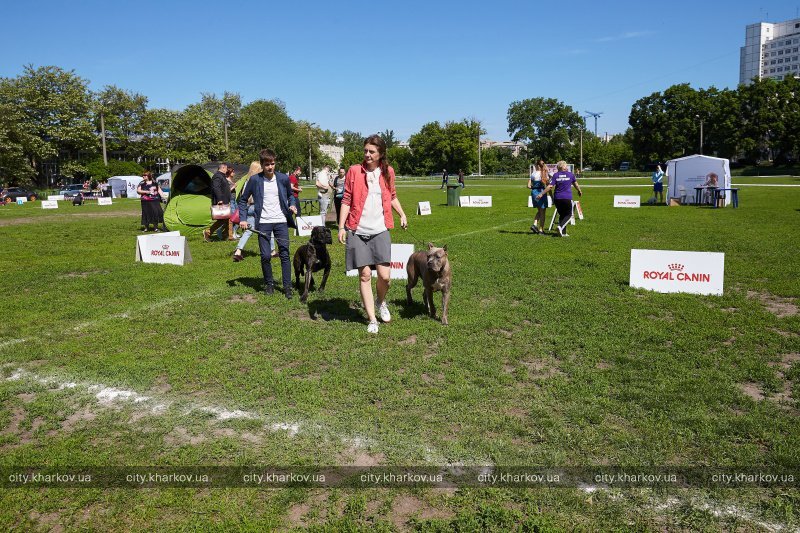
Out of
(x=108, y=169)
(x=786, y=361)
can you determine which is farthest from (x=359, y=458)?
(x=108, y=169)

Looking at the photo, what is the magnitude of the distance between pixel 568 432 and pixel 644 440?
19.3 inches

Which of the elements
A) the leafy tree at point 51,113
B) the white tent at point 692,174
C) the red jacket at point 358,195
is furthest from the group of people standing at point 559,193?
the leafy tree at point 51,113

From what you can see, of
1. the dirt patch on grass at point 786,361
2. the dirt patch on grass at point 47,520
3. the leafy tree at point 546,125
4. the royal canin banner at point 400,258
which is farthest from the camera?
the leafy tree at point 546,125

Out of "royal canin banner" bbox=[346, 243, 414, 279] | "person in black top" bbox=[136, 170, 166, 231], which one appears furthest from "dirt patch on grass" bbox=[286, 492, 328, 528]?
"person in black top" bbox=[136, 170, 166, 231]

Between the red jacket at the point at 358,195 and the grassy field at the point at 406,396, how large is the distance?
4.22 ft

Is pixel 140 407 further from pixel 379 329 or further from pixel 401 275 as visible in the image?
pixel 401 275

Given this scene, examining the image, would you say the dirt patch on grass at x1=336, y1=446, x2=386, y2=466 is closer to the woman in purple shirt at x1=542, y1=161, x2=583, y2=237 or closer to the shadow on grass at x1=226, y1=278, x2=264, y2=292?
the shadow on grass at x1=226, y1=278, x2=264, y2=292

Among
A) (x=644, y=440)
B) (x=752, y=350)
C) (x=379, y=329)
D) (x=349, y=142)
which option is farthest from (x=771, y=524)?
(x=349, y=142)

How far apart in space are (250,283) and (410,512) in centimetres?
661

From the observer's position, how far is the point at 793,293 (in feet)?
25.2

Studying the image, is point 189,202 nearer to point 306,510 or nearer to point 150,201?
point 150,201

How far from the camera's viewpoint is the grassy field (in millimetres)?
3045

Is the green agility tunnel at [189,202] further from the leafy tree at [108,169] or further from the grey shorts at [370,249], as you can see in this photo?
the leafy tree at [108,169]

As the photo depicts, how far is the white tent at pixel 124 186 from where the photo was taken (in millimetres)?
54938
